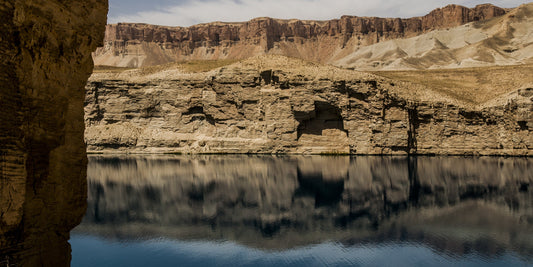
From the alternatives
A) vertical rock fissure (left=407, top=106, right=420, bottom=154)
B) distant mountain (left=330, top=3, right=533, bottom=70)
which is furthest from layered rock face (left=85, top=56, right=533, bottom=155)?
distant mountain (left=330, top=3, right=533, bottom=70)

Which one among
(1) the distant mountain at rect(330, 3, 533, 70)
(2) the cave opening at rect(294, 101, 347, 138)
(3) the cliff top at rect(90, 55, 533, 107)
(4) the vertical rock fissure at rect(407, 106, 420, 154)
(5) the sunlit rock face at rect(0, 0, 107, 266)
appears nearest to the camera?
(5) the sunlit rock face at rect(0, 0, 107, 266)

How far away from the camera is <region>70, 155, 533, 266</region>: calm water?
50.3 feet

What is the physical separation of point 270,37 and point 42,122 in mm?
190991

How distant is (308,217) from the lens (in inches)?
827

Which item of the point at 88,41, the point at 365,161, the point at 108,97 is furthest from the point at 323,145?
the point at 88,41

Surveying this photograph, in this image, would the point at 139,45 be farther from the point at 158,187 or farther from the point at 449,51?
the point at 158,187

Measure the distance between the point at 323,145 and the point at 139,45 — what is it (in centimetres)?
15971

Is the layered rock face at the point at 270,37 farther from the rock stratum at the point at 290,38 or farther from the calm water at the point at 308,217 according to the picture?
the calm water at the point at 308,217

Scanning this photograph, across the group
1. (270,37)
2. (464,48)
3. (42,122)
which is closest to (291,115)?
(42,122)

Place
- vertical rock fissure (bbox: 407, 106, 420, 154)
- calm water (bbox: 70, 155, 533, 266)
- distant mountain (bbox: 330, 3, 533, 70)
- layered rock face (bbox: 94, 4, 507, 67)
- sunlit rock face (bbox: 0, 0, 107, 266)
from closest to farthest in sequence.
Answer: sunlit rock face (bbox: 0, 0, 107, 266) → calm water (bbox: 70, 155, 533, 266) → vertical rock fissure (bbox: 407, 106, 420, 154) → distant mountain (bbox: 330, 3, 533, 70) → layered rock face (bbox: 94, 4, 507, 67)

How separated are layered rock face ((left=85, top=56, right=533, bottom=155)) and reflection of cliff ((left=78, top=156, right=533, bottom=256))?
11.1m

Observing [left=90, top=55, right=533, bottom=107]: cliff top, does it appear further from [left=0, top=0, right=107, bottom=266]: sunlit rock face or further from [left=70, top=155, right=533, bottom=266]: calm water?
[left=0, top=0, right=107, bottom=266]: sunlit rock face

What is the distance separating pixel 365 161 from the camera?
143 feet

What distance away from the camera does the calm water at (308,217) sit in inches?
603
